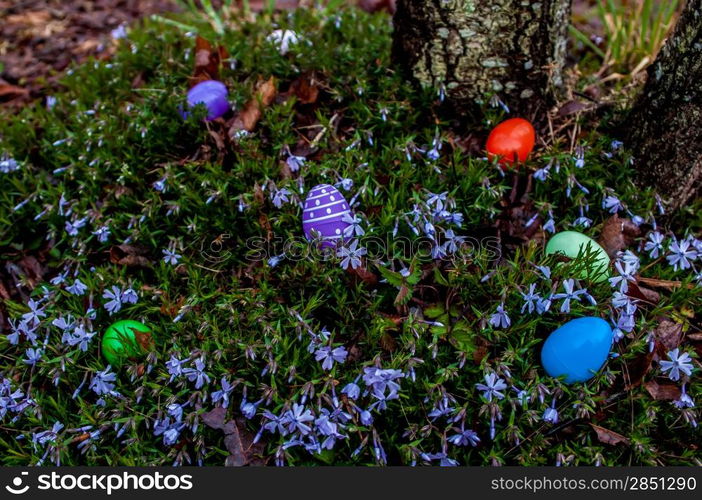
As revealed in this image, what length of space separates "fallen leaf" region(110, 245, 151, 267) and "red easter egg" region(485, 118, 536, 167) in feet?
5.23

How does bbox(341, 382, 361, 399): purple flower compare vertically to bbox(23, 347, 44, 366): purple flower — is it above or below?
above

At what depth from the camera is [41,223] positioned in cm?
312

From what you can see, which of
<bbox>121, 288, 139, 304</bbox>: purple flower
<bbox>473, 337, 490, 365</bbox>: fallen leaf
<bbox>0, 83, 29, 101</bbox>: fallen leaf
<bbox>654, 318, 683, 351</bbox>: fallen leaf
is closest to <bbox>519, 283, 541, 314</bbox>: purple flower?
<bbox>473, 337, 490, 365</bbox>: fallen leaf

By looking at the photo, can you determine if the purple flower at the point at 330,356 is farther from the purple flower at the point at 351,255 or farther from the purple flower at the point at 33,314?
the purple flower at the point at 33,314

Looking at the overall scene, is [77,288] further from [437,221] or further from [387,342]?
[437,221]

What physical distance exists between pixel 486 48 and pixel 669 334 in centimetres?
146

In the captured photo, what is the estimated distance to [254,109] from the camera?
3.06 m

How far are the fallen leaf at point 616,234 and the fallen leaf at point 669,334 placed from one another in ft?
1.12

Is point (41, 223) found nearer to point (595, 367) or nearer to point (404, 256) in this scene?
point (404, 256)

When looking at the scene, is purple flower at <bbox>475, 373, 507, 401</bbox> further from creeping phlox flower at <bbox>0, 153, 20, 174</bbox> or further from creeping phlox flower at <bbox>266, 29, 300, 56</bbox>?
creeping phlox flower at <bbox>0, 153, 20, 174</bbox>

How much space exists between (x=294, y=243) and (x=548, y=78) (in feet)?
4.86

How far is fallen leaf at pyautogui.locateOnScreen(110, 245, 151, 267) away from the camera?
9.09 ft

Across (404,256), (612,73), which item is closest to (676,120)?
(612,73)

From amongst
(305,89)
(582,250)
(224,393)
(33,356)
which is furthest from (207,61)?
(582,250)
